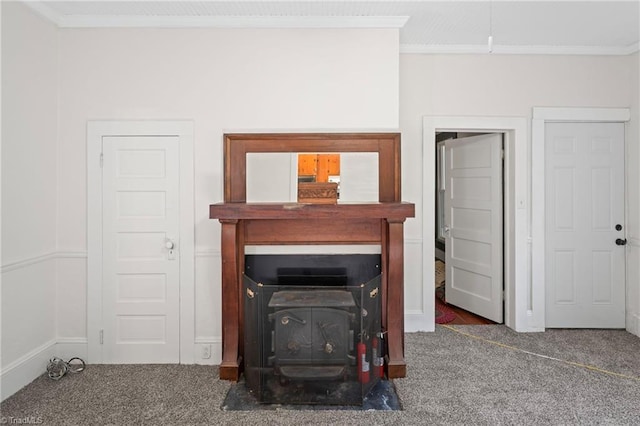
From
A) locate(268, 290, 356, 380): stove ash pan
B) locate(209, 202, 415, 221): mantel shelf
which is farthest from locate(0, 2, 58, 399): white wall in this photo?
locate(268, 290, 356, 380): stove ash pan

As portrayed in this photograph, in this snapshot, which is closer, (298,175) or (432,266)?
(298,175)

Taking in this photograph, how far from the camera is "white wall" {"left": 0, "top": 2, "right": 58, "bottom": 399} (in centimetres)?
255

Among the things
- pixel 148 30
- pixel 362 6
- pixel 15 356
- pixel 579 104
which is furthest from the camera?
pixel 579 104

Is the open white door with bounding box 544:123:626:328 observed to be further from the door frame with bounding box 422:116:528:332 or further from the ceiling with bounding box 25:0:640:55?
the ceiling with bounding box 25:0:640:55

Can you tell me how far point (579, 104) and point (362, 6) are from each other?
2361 mm

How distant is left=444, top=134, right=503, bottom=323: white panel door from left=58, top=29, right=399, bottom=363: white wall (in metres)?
1.53

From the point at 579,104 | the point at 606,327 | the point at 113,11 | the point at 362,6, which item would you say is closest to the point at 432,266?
the point at 606,327

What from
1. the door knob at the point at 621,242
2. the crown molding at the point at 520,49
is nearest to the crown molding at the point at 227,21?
the crown molding at the point at 520,49

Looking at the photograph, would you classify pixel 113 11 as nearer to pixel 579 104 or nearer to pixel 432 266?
pixel 432 266

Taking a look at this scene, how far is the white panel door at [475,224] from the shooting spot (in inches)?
154

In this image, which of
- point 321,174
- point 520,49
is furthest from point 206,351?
point 520,49

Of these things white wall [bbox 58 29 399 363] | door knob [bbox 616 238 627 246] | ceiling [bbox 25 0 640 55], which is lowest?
door knob [bbox 616 238 627 246]

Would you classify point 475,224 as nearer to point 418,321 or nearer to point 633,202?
point 418,321

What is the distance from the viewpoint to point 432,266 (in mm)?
3707
